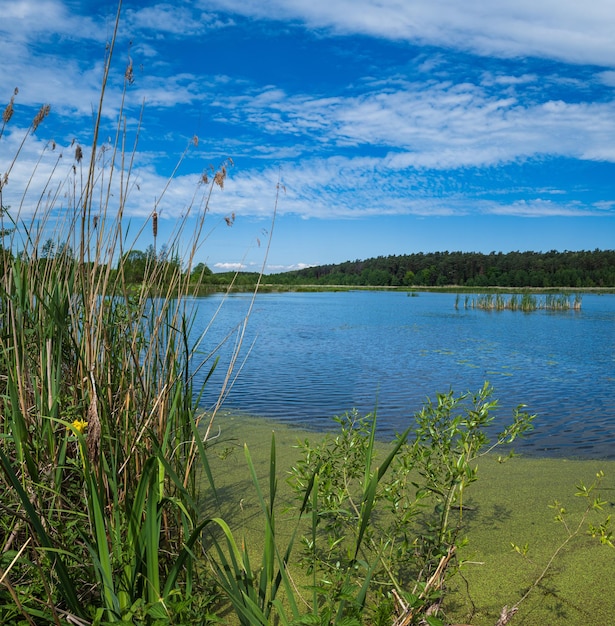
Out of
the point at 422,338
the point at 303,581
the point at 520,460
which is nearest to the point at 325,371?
the point at 520,460

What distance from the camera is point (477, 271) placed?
7762cm

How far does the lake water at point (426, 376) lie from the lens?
19.8 feet

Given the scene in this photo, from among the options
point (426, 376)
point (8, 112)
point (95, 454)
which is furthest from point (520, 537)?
point (426, 376)

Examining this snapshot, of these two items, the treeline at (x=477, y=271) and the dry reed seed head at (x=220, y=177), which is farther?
the treeline at (x=477, y=271)

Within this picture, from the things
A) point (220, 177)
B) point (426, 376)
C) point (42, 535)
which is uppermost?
point (220, 177)

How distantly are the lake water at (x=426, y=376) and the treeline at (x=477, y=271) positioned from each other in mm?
38800

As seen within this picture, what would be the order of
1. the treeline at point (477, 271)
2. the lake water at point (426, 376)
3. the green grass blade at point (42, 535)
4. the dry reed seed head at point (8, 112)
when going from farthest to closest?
the treeline at point (477, 271)
the lake water at point (426, 376)
the dry reed seed head at point (8, 112)
the green grass blade at point (42, 535)

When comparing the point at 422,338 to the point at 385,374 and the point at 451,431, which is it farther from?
the point at 451,431

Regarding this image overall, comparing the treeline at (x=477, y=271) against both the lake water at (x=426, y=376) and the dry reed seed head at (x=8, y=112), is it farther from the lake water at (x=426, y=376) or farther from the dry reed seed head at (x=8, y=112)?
the dry reed seed head at (x=8, y=112)

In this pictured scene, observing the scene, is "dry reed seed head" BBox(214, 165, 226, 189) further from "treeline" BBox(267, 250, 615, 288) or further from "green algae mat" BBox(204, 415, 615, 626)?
"treeline" BBox(267, 250, 615, 288)

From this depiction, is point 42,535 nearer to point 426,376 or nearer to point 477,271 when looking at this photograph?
point 426,376

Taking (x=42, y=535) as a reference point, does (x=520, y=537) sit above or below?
below

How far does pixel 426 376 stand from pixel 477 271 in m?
72.5

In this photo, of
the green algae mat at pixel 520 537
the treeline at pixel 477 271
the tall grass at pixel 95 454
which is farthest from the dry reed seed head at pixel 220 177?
the treeline at pixel 477 271
